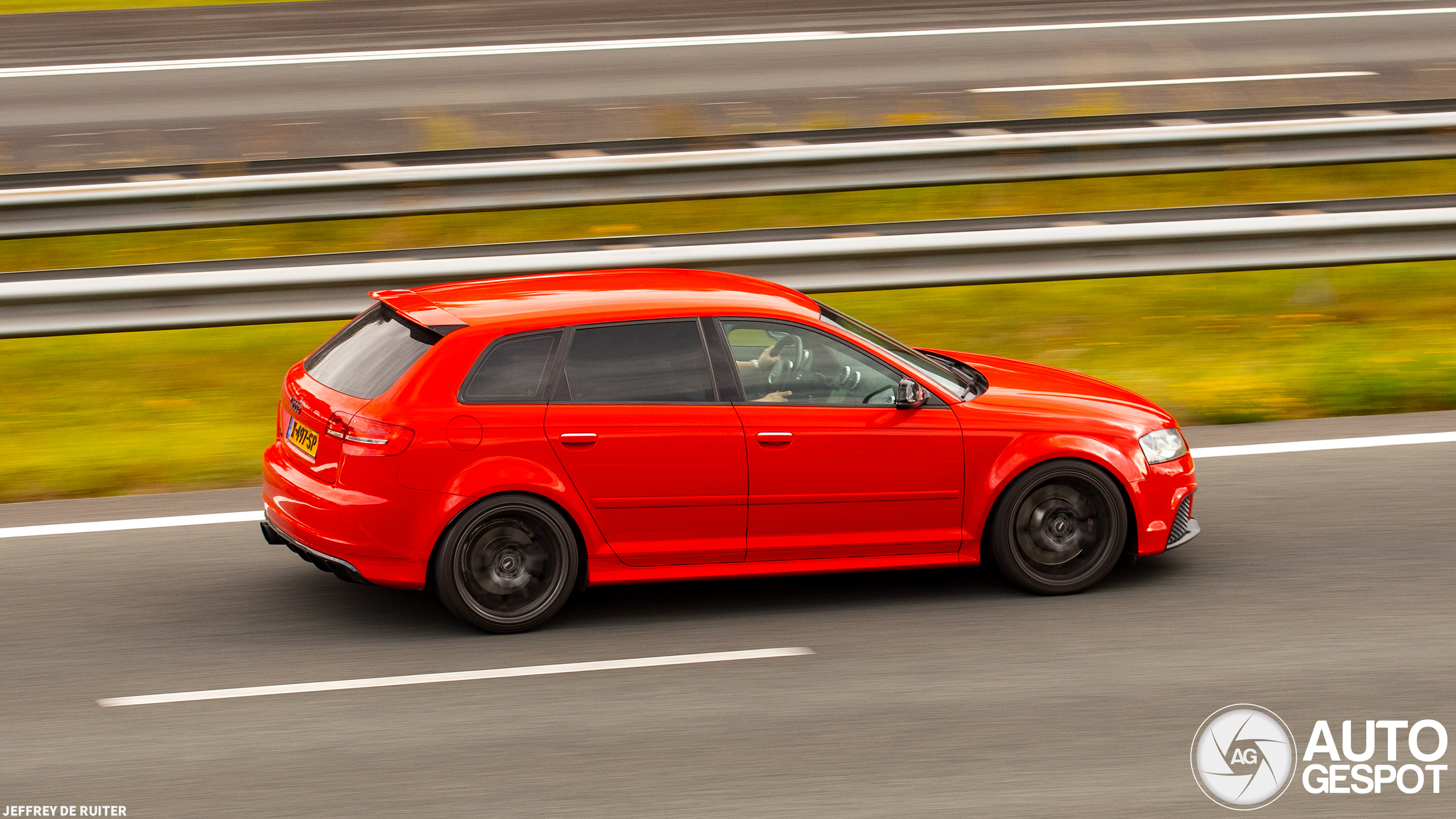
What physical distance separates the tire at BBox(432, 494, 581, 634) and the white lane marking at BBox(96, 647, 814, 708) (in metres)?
0.36

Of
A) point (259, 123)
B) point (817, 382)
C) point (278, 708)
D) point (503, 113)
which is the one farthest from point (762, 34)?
point (278, 708)

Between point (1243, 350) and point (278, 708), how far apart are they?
23.4 ft

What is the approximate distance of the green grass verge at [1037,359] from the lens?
883 centimetres

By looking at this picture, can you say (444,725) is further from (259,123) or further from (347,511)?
(259,123)

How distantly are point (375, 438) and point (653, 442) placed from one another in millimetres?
1132

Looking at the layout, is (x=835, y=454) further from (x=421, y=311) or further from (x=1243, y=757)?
(x=1243, y=757)

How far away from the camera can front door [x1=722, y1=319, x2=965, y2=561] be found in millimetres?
6465

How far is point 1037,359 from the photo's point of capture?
1011cm

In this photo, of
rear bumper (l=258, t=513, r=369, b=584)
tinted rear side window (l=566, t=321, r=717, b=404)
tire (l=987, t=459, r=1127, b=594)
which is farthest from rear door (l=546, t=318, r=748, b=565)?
tire (l=987, t=459, r=1127, b=594)

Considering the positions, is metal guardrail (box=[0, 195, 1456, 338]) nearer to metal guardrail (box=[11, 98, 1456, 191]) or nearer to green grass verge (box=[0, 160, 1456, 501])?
green grass verge (box=[0, 160, 1456, 501])

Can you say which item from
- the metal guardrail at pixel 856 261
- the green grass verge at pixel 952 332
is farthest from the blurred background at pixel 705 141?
the metal guardrail at pixel 856 261

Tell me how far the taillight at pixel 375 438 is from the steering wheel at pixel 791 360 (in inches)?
62.0

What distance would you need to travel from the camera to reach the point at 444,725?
555 cm

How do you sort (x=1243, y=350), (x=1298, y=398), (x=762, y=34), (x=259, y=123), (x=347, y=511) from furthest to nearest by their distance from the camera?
(x=762, y=34) → (x=259, y=123) → (x=1243, y=350) → (x=1298, y=398) → (x=347, y=511)
